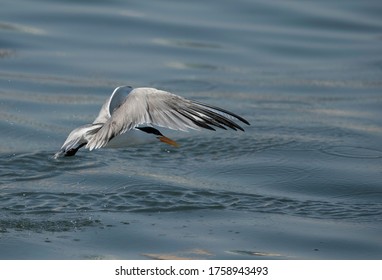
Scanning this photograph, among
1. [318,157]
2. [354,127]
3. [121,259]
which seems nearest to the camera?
[121,259]

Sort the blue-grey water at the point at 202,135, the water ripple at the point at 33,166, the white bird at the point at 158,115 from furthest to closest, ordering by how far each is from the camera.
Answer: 1. the water ripple at the point at 33,166
2. the white bird at the point at 158,115
3. the blue-grey water at the point at 202,135

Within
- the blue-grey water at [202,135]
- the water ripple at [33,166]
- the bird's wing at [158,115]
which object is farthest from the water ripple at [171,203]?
the bird's wing at [158,115]

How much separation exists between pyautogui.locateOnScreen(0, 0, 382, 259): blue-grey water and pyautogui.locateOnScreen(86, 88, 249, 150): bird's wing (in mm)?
724

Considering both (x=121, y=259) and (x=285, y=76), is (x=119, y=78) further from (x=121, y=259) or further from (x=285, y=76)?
(x=121, y=259)

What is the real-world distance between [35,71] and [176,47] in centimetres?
217

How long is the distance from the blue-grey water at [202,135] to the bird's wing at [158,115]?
724 mm

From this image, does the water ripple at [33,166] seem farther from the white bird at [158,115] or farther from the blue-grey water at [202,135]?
the white bird at [158,115]

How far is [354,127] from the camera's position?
10.5 metres

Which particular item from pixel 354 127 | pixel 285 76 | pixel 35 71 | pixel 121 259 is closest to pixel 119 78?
pixel 35 71

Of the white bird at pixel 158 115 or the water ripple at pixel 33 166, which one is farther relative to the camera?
the water ripple at pixel 33 166

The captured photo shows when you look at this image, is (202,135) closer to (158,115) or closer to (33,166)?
(33,166)

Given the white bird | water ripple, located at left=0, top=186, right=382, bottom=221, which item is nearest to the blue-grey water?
water ripple, located at left=0, top=186, right=382, bottom=221

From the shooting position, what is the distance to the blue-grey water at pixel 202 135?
7387 mm

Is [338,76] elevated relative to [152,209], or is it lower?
elevated
